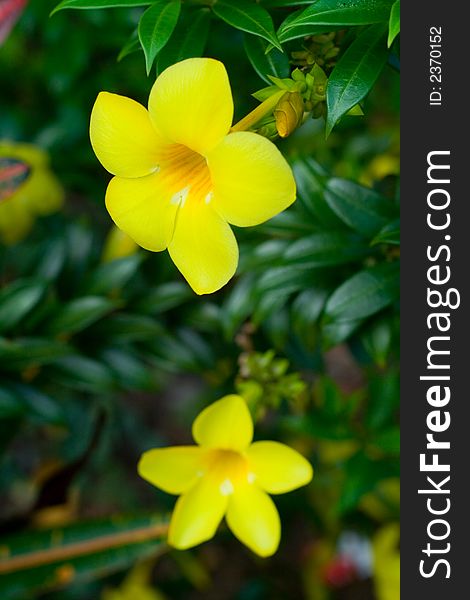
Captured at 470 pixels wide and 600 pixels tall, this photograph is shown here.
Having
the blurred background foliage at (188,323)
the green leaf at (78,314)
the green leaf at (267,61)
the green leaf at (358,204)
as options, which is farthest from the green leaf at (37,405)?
the green leaf at (267,61)

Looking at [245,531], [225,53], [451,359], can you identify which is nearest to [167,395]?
[225,53]

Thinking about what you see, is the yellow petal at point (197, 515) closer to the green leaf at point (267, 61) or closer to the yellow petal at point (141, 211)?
the yellow petal at point (141, 211)

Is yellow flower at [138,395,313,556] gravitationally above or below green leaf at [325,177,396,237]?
below

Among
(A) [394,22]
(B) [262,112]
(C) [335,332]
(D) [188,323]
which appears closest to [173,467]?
(C) [335,332]

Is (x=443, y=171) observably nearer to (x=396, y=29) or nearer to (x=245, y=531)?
(x=396, y=29)

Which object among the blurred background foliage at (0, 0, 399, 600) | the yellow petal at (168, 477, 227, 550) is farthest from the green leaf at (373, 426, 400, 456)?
Result: the yellow petal at (168, 477, 227, 550)

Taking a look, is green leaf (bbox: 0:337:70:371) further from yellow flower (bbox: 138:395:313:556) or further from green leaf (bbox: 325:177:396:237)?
green leaf (bbox: 325:177:396:237)
